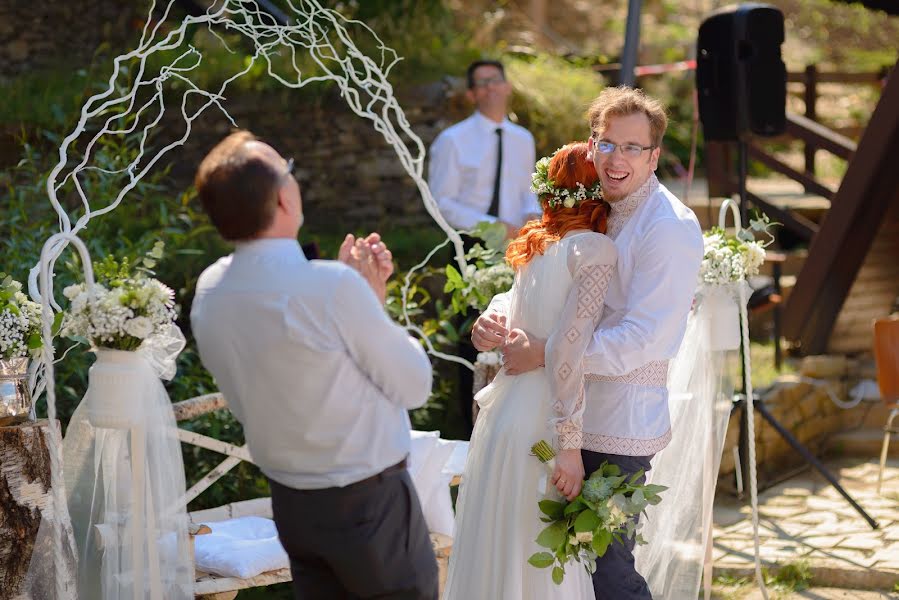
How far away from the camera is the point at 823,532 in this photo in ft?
18.3

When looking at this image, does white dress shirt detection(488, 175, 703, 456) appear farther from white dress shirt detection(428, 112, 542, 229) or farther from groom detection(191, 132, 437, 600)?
white dress shirt detection(428, 112, 542, 229)

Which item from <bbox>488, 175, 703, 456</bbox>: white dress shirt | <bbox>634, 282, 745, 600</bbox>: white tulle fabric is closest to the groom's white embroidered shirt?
Result: <bbox>488, 175, 703, 456</bbox>: white dress shirt

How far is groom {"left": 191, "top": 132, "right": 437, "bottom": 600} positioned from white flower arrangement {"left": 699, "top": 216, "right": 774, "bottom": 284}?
189 cm

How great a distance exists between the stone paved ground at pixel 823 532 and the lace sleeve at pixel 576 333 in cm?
213

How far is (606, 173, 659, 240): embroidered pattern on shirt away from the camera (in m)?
3.16

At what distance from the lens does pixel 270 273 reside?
2.39 metres

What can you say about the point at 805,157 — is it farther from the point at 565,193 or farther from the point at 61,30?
the point at 565,193

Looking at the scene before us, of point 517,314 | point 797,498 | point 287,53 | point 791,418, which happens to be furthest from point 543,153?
point 517,314

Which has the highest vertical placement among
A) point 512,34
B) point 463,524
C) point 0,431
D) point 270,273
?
point 512,34

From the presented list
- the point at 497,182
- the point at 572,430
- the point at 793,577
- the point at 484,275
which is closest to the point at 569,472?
the point at 572,430

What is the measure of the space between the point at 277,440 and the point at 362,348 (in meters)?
0.27

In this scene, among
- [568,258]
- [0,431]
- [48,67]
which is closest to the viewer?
[568,258]

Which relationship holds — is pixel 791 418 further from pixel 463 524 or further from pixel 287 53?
pixel 287 53

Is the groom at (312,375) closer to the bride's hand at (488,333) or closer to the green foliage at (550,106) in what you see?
the bride's hand at (488,333)
